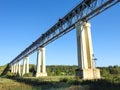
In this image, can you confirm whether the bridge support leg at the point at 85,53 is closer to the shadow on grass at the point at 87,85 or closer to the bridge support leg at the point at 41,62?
the shadow on grass at the point at 87,85

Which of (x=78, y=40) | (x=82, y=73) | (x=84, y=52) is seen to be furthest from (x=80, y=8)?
(x=82, y=73)

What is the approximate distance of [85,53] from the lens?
108ft

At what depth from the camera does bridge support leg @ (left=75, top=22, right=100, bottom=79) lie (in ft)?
104

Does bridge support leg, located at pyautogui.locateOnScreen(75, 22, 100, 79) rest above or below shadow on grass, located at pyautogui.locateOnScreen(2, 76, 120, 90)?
above

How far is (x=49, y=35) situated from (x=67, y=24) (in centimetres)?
1298

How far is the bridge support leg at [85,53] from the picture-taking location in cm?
3155

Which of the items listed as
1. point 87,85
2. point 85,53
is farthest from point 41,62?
point 87,85

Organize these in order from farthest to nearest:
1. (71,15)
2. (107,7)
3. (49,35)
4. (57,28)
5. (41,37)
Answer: (41,37)
(49,35)
(57,28)
(71,15)
(107,7)

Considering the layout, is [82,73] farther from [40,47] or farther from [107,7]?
[40,47]

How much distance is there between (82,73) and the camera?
3117 cm

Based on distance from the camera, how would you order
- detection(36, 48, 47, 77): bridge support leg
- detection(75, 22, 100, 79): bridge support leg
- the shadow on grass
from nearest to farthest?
the shadow on grass
detection(75, 22, 100, 79): bridge support leg
detection(36, 48, 47, 77): bridge support leg

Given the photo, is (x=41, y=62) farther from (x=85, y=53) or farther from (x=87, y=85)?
(x=87, y=85)

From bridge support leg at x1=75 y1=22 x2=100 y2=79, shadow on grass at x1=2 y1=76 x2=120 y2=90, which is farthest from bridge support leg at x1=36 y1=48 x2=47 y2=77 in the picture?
shadow on grass at x1=2 y1=76 x2=120 y2=90

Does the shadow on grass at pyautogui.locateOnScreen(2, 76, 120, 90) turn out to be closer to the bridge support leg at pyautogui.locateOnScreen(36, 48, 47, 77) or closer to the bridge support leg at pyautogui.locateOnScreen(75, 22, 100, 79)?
the bridge support leg at pyautogui.locateOnScreen(75, 22, 100, 79)
